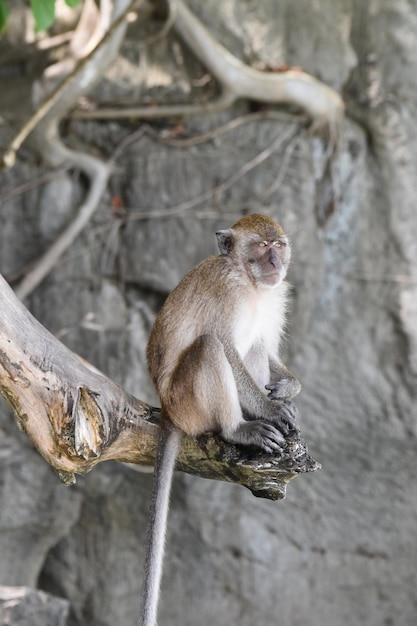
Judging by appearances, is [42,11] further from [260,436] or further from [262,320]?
[260,436]

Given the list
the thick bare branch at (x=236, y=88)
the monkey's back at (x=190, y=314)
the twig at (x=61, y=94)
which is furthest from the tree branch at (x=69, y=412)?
the thick bare branch at (x=236, y=88)

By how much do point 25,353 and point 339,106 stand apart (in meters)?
4.52

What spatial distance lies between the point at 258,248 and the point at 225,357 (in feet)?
2.31

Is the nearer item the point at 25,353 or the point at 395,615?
the point at 25,353

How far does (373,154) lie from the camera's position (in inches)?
283

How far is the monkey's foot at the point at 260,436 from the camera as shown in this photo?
3922 mm

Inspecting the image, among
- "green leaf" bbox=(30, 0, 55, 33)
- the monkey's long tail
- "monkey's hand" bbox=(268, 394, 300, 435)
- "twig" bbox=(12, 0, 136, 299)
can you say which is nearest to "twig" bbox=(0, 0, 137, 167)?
"twig" bbox=(12, 0, 136, 299)

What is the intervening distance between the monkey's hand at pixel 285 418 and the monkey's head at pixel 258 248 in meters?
0.70

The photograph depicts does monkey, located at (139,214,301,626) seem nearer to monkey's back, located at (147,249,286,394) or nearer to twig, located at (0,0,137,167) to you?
monkey's back, located at (147,249,286,394)

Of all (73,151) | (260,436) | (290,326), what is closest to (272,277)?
(260,436)

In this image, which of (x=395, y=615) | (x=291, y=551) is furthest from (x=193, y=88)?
(x=395, y=615)

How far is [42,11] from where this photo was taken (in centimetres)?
493

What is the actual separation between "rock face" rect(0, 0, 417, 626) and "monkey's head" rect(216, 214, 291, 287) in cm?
241

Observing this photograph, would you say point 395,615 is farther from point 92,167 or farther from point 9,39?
point 9,39
